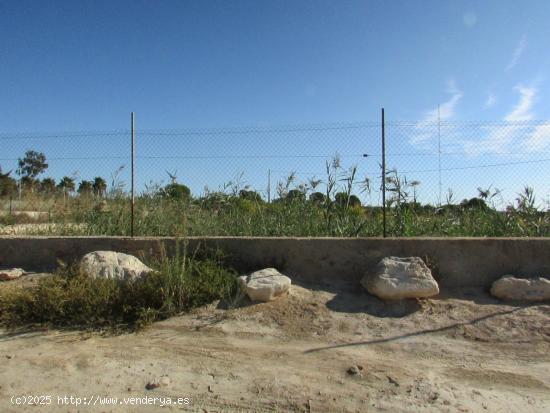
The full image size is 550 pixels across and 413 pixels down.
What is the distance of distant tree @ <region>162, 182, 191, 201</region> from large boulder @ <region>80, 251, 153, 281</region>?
8.51 ft

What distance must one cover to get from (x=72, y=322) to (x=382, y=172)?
400cm

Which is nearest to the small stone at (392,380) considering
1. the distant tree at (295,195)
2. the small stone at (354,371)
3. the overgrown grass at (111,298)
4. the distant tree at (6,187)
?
the small stone at (354,371)

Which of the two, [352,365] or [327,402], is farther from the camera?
[352,365]

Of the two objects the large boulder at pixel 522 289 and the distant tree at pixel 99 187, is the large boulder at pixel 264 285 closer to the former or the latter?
the large boulder at pixel 522 289

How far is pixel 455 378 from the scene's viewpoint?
313cm

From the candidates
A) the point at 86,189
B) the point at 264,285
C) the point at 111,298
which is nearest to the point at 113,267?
the point at 111,298

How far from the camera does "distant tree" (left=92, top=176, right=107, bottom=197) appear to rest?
25.2 ft

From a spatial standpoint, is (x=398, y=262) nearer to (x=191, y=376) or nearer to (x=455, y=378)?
(x=455, y=378)

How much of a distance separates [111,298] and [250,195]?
3.36 metres

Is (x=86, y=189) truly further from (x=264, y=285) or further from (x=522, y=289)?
(x=522, y=289)

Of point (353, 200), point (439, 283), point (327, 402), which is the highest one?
point (353, 200)

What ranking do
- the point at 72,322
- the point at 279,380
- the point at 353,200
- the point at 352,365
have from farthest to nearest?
the point at 353,200 < the point at 72,322 < the point at 352,365 < the point at 279,380

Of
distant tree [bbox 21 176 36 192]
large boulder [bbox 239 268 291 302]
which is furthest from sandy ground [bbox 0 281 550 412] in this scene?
distant tree [bbox 21 176 36 192]

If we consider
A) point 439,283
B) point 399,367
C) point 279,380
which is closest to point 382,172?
point 439,283
